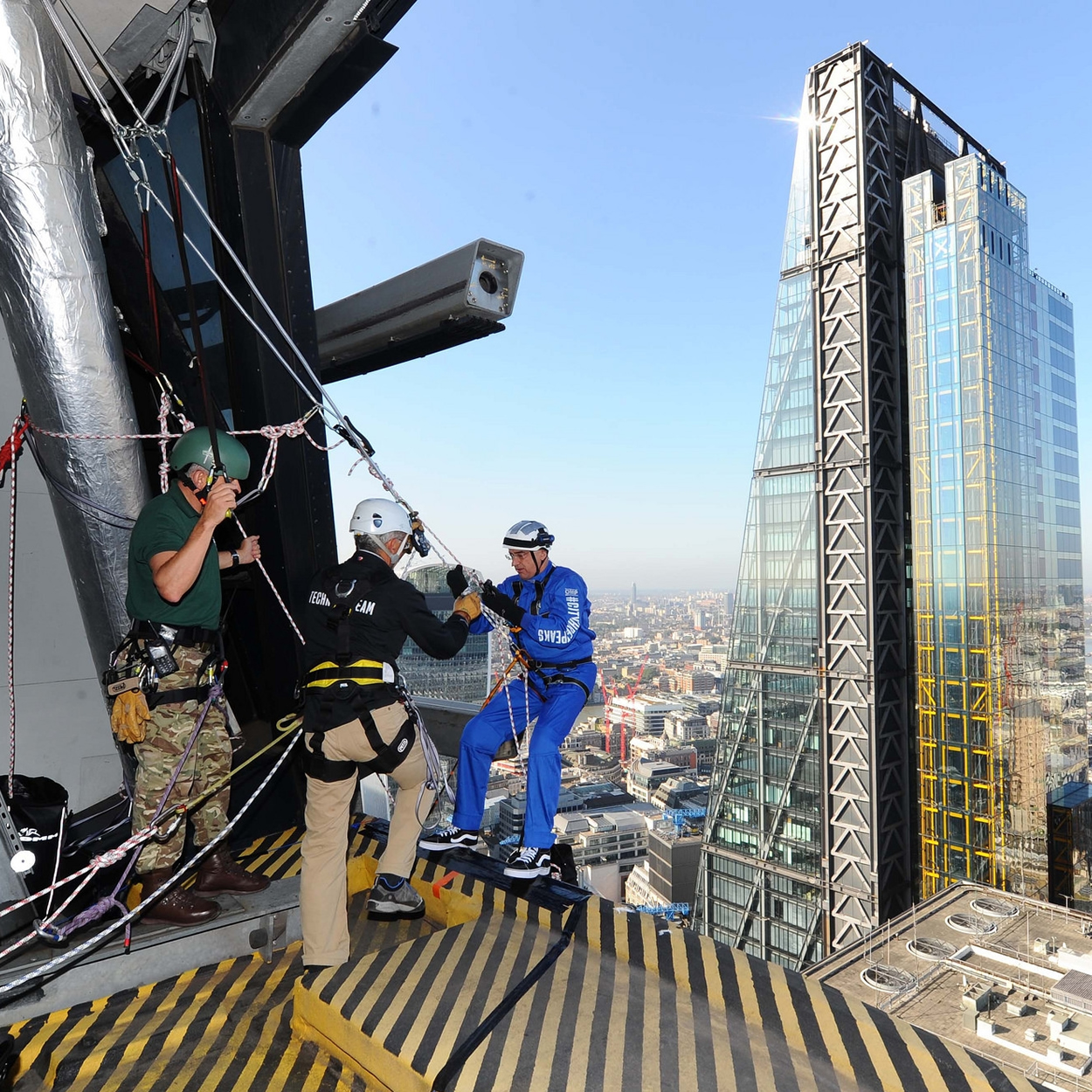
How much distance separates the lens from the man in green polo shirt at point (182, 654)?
9.21 ft

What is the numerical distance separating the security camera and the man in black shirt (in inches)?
72.9

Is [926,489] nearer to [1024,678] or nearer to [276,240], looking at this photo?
[1024,678]

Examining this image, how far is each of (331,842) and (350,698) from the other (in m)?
0.55

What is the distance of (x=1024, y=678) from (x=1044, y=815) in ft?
11.2

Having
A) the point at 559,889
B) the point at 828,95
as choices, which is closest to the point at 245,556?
Answer: the point at 559,889

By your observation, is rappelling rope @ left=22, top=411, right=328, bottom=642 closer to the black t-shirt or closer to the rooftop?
the black t-shirt

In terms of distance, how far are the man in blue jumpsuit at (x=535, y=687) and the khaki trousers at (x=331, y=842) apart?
0.84m

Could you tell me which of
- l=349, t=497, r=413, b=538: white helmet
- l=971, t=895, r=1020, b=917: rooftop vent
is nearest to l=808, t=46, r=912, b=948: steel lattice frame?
l=971, t=895, r=1020, b=917: rooftop vent

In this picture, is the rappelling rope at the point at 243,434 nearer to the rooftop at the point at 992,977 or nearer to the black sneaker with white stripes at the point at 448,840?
the black sneaker with white stripes at the point at 448,840

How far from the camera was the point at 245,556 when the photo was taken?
146 inches

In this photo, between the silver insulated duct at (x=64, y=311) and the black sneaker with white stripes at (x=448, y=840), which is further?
the black sneaker with white stripes at (x=448, y=840)

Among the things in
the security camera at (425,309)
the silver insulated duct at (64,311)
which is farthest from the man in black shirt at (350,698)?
the security camera at (425,309)

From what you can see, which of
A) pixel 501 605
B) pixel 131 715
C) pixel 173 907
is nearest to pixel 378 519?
pixel 501 605

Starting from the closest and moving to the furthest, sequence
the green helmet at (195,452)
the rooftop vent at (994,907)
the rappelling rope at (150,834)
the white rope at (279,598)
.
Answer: the rappelling rope at (150,834) < the green helmet at (195,452) < the white rope at (279,598) < the rooftop vent at (994,907)
